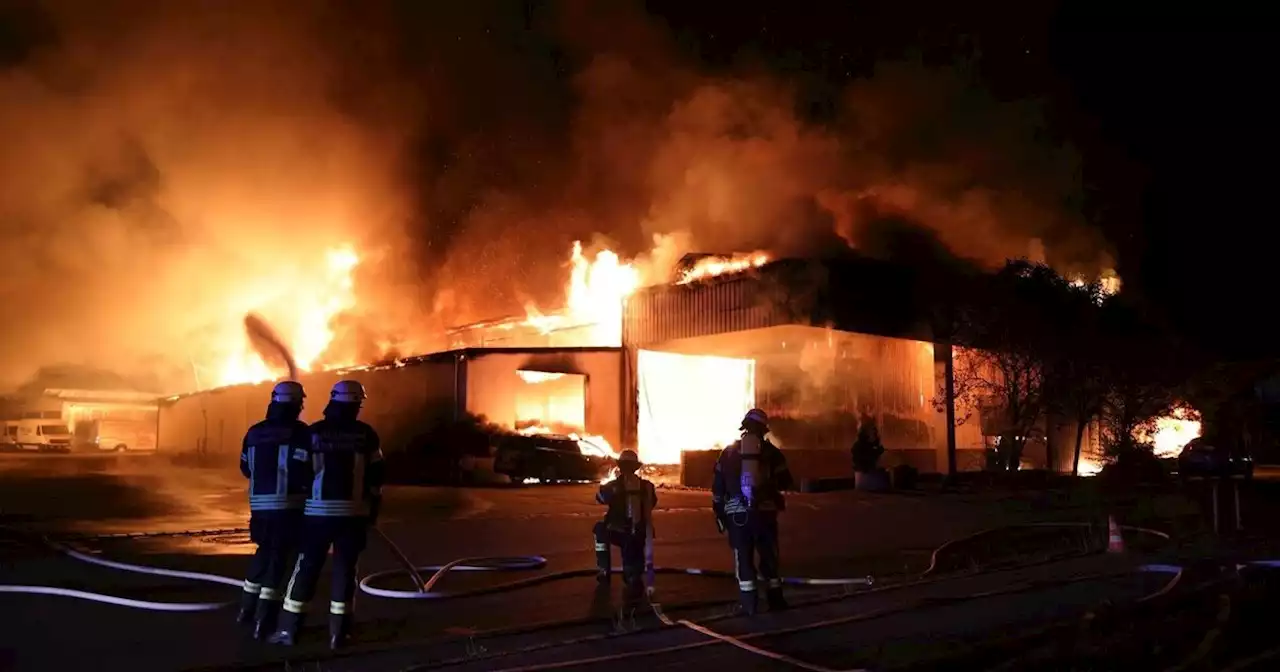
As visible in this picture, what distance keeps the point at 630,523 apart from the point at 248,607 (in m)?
3.19

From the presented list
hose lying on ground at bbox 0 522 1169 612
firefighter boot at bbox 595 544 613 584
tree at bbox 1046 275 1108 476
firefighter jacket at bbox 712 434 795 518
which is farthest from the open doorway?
firefighter jacket at bbox 712 434 795 518

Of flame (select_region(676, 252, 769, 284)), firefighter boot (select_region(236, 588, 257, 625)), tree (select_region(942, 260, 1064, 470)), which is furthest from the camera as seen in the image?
flame (select_region(676, 252, 769, 284))

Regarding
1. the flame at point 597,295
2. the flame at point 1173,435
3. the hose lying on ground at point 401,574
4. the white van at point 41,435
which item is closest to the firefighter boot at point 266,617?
the hose lying on ground at point 401,574

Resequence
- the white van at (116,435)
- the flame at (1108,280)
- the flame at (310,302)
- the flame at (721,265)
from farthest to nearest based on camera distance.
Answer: the white van at (116,435), the flame at (310,302), the flame at (1108,280), the flame at (721,265)

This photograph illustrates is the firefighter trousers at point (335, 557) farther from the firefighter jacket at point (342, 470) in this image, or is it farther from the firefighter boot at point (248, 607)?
the firefighter boot at point (248, 607)

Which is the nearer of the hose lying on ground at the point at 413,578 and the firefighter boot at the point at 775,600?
the hose lying on ground at the point at 413,578

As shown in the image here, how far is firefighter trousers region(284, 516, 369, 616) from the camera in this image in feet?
20.5

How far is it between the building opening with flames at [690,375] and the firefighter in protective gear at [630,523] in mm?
17339

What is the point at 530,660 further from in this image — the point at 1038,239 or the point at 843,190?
the point at 1038,239

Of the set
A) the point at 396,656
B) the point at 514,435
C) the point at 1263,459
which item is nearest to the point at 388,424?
the point at 514,435


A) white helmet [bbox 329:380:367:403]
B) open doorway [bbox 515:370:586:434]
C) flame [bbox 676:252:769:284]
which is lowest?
white helmet [bbox 329:380:367:403]

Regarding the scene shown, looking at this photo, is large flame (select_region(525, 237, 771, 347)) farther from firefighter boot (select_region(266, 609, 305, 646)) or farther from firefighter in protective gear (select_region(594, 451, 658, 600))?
firefighter boot (select_region(266, 609, 305, 646))

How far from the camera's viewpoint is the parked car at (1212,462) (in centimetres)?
1700

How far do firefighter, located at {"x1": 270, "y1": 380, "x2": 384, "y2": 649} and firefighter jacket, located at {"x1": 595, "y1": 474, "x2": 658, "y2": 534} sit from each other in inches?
108
